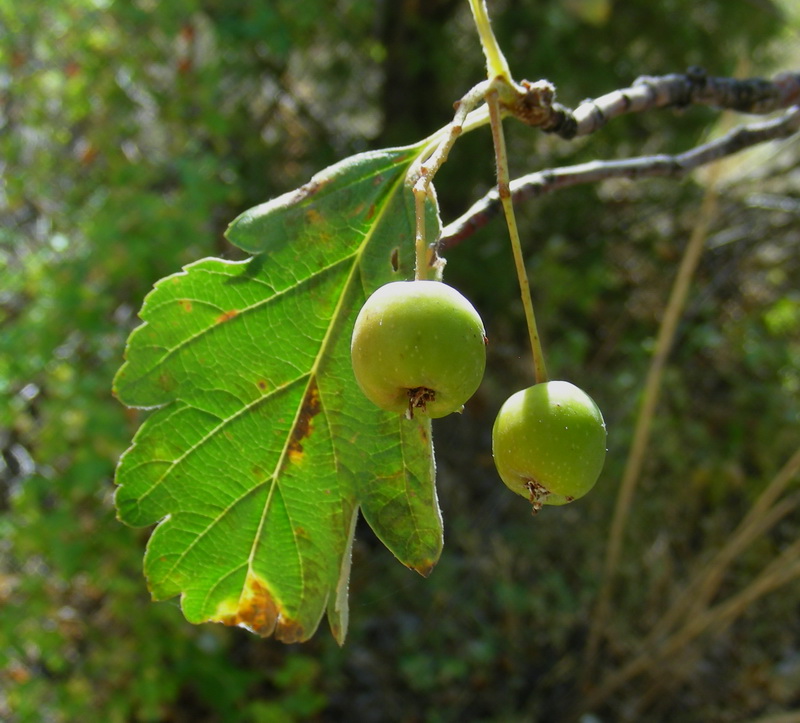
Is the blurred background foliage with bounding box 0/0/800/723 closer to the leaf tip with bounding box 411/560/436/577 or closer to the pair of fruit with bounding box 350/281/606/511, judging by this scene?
the leaf tip with bounding box 411/560/436/577

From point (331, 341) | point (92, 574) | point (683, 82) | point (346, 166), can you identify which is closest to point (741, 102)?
point (683, 82)

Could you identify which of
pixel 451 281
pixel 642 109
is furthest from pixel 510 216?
pixel 451 281

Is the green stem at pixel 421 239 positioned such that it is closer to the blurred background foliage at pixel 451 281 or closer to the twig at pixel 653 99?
the twig at pixel 653 99

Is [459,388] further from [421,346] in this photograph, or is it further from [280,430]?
[280,430]

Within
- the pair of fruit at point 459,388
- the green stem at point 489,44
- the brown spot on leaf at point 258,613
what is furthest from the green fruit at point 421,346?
the brown spot on leaf at point 258,613

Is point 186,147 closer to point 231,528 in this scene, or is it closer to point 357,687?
point 357,687

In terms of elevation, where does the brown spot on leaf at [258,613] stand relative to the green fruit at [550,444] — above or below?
below
